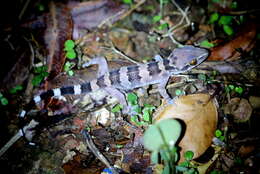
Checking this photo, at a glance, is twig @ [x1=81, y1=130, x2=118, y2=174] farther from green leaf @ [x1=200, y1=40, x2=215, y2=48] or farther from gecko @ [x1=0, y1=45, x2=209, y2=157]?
green leaf @ [x1=200, y1=40, x2=215, y2=48]

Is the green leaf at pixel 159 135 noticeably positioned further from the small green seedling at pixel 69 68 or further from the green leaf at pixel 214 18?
the green leaf at pixel 214 18

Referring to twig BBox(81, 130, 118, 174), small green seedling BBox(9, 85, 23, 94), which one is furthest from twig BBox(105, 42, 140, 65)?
small green seedling BBox(9, 85, 23, 94)

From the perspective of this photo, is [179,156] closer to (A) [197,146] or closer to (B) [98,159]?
(A) [197,146]

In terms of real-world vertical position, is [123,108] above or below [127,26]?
below

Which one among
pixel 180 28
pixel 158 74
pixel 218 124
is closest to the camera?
pixel 218 124

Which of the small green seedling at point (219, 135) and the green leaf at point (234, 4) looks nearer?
the small green seedling at point (219, 135)

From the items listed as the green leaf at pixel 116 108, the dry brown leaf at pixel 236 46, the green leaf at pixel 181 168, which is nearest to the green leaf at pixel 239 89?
the dry brown leaf at pixel 236 46

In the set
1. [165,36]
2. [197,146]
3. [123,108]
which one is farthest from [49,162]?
[165,36]
